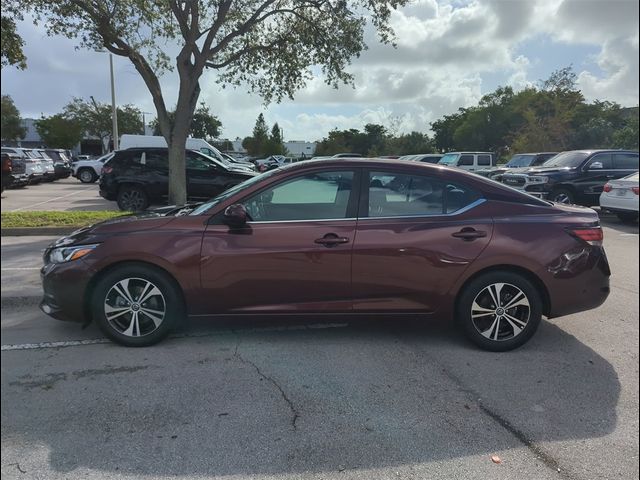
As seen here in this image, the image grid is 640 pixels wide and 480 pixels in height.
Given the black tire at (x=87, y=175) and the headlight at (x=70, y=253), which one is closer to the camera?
the headlight at (x=70, y=253)

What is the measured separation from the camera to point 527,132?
115 ft

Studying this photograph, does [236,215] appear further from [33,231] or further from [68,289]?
[33,231]

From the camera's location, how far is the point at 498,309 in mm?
4008

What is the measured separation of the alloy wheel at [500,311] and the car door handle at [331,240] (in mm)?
1227

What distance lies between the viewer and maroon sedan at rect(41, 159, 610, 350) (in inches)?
154

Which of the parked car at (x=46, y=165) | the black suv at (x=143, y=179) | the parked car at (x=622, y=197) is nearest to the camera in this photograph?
the parked car at (x=622, y=197)

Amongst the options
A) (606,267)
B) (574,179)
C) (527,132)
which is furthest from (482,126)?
(606,267)

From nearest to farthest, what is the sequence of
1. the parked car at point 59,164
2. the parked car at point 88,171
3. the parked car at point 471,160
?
the parked car at point 471,160 < the parked car at point 88,171 < the parked car at point 59,164

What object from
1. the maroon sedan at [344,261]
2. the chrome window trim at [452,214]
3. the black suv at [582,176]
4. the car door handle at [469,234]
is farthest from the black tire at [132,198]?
the car door handle at [469,234]

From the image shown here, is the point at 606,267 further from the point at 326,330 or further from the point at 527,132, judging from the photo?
the point at 527,132

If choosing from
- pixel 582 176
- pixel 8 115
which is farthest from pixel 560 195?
pixel 8 115

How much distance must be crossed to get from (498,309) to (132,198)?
1121cm

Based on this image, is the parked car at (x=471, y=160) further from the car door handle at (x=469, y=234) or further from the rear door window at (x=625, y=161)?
the car door handle at (x=469, y=234)

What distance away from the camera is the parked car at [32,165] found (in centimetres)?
2059
